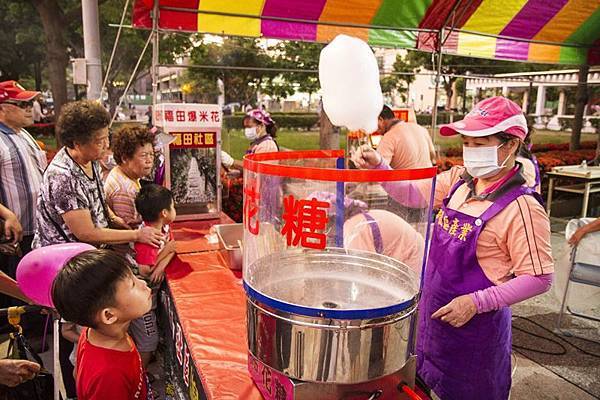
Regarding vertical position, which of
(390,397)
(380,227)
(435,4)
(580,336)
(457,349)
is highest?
(435,4)

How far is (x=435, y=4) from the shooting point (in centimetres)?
477

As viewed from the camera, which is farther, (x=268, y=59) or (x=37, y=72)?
(x=37, y=72)

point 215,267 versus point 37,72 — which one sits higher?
point 37,72

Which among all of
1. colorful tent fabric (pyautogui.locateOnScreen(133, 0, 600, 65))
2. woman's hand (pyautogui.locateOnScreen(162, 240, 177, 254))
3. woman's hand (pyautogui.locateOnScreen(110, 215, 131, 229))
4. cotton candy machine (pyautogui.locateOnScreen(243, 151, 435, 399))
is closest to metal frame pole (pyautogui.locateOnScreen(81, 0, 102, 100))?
colorful tent fabric (pyautogui.locateOnScreen(133, 0, 600, 65))

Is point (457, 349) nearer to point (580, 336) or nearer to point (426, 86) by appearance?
point (580, 336)

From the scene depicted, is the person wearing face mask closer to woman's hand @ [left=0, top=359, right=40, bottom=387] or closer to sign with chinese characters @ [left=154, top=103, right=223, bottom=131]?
sign with chinese characters @ [left=154, top=103, right=223, bottom=131]

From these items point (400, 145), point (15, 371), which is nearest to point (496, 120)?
point (15, 371)

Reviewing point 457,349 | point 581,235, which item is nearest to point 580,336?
point 581,235

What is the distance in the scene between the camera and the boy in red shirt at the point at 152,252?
2.29 metres

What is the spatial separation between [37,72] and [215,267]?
2445cm

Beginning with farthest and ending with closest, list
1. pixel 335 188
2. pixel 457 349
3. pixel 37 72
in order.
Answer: pixel 37 72 < pixel 457 349 < pixel 335 188

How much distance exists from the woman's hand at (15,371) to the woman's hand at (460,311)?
152 centimetres

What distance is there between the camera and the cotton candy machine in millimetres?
918

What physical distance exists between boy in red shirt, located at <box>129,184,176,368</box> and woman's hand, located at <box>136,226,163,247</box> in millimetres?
78
